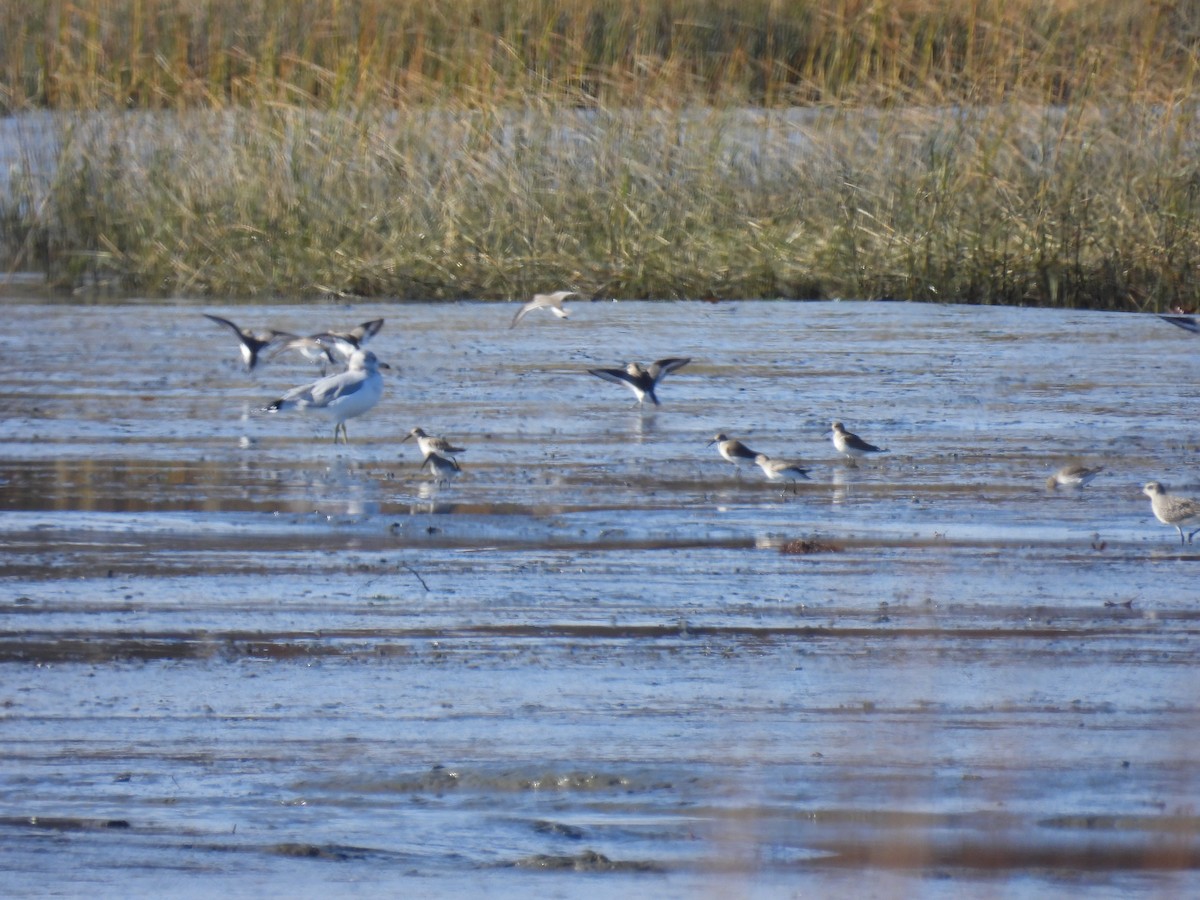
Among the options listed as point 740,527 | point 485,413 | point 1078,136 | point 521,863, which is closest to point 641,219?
point 1078,136

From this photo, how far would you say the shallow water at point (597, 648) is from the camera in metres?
3.94

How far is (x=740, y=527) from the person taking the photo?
276 inches

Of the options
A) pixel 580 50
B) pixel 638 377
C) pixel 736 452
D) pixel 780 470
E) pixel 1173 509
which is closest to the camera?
pixel 1173 509

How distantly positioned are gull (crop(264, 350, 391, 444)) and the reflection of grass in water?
5.64 m

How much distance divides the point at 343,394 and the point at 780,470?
207cm

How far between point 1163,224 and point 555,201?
4.43 m

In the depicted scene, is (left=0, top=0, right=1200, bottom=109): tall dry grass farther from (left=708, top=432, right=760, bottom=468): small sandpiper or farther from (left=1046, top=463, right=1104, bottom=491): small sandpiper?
(left=1046, top=463, right=1104, bottom=491): small sandpiper

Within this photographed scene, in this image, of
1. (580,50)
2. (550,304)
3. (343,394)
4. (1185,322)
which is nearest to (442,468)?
(343,394)

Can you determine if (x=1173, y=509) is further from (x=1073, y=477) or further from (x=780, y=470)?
(x=780, y=470)

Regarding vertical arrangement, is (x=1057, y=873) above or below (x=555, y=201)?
above

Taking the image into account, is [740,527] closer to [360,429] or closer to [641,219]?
[360,429]

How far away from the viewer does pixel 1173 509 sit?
21.8 ft

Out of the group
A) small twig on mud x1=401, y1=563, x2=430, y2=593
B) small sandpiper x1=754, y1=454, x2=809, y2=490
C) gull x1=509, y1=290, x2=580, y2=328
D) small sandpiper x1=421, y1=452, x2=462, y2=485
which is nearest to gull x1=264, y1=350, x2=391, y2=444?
small sandpiper x1=421, y1=452, x2=462, y2=485

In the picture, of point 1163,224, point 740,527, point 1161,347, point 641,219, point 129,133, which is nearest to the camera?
point 740,527
